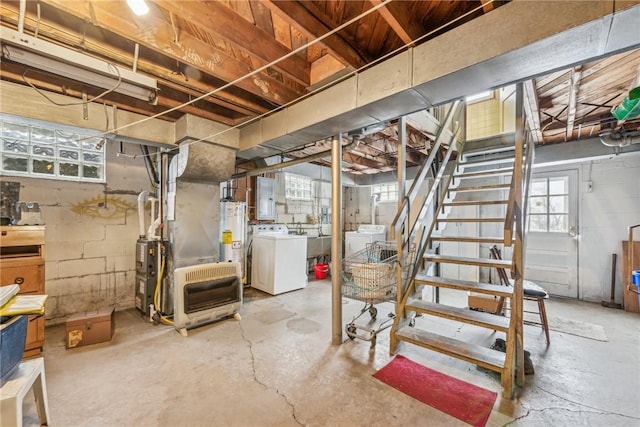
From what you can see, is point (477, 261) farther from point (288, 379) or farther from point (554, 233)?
point (554, 233)

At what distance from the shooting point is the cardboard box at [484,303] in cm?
345

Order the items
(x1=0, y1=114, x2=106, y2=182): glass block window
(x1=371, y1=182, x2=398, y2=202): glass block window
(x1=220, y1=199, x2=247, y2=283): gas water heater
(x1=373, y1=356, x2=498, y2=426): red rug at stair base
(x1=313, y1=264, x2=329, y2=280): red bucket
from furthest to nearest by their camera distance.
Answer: (x1=371, y1=182, x2=398, y2=202): glass block window, (x1=313, y1=264, x2=329, y2=280): red bucket, (x1=220, y1=199, x2=247, y2=283): gas water heater, (x1=0, y1=114, x2=106, y2=182): glass block window, (x1=373, y1=356, x2=498, y2=426): red rug at stair base

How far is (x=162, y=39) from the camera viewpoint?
73.9 inches

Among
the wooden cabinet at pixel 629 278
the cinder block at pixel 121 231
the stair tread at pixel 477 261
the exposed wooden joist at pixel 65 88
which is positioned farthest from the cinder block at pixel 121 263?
the wooden cabinet at pixel 629 278

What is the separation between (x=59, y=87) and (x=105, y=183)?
1.51 m

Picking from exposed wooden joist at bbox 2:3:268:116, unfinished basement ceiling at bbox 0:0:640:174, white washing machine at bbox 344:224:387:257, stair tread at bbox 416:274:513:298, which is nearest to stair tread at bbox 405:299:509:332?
stair tread at bbox 416:274:513:298

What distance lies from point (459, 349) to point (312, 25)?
280 centimetres

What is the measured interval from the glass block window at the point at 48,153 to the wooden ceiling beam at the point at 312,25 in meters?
2.60

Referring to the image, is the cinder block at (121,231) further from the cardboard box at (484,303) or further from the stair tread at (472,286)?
the cardboard box at (484,303)

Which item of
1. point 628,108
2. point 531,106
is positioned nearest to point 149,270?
point 531,106

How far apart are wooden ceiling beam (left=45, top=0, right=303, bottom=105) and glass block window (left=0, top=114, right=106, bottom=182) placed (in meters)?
1.58

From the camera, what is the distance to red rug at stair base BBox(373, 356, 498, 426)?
188 cm

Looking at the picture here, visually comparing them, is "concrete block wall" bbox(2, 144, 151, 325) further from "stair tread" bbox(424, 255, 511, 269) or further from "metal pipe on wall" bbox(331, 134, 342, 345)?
"stair tread" bbox(424, 255, 511, 269)

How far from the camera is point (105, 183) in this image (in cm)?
375
